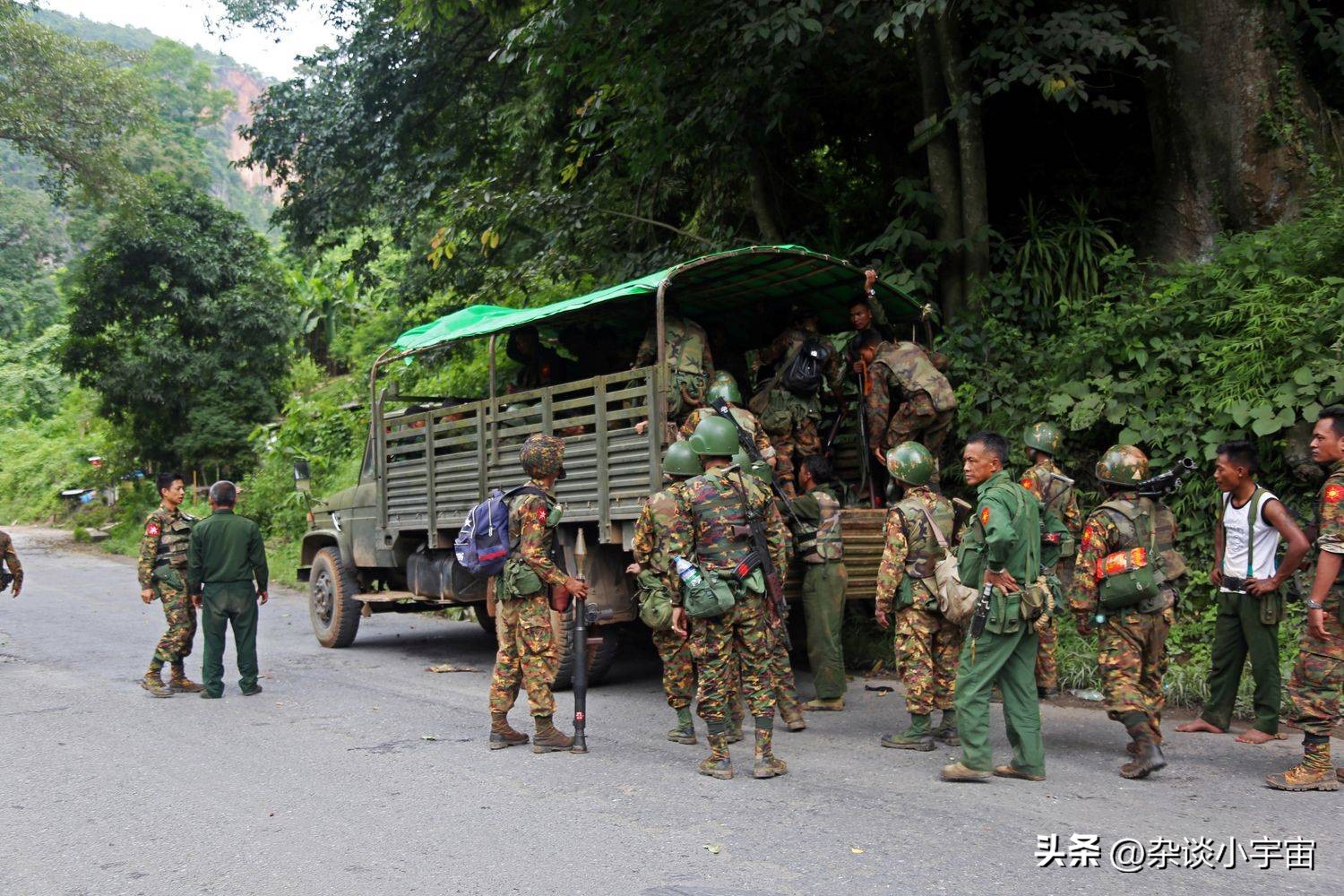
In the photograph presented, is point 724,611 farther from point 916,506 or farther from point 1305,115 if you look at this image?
point 1305,115

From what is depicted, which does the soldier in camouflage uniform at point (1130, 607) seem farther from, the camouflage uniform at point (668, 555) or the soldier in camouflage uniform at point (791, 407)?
the soldier in camouflage uniform at point (791, 407)

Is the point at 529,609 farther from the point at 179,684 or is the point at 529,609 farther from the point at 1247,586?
the point at 1247,586

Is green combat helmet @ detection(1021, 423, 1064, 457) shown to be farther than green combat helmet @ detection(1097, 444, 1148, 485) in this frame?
Yes

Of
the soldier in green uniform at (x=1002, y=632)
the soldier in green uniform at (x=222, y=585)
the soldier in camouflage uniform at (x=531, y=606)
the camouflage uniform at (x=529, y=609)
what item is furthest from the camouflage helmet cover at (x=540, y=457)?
the soldier in green uniform at (x=222, y=585)

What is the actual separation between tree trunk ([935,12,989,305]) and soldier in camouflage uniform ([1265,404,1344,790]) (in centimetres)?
477

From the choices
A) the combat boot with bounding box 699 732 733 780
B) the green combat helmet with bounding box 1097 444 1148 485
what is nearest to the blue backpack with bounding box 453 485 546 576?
the combat boot with bounding box 699 732 733 780

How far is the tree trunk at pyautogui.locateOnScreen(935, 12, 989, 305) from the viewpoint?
914cm

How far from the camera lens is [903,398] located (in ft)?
25.5

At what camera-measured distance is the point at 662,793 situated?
5047 mm

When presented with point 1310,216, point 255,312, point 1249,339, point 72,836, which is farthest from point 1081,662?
point 255,312

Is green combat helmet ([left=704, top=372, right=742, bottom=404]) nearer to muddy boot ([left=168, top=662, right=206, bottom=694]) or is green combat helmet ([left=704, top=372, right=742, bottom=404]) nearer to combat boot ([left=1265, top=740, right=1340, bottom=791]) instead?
combat boot ([left=1265, top=740, right=1340, bottom=791])

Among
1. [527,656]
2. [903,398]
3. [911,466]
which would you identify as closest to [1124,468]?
[911,466]

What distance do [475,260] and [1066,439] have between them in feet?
29.3

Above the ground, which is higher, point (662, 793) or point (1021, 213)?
point (1021, 213)
